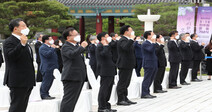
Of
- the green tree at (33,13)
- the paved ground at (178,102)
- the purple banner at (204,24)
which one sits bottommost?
the paved ground at (178,102)

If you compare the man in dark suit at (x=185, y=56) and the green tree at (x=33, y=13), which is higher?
the green tree at (x=33, y=13)

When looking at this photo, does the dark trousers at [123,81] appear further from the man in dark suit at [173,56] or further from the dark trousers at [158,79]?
the man in dark suit at [173,56]

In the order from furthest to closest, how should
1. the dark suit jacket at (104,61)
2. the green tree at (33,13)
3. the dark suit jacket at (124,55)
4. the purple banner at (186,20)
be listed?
1. the green tree at (33,13)
2. the purple banner at (186,20)
3. the dark suit jacket at (124,55)
4. the dark suit jacket at (104,61)

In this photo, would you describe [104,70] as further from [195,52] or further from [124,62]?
[195,52]

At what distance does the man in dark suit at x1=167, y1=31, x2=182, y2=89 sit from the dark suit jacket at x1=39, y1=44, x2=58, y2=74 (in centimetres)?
369

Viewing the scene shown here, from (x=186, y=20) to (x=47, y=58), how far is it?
21.9 ft

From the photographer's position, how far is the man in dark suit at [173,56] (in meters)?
11.3

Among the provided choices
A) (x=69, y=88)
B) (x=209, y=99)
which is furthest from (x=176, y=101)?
(x=69, y=88)

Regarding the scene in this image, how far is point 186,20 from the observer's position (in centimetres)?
1431

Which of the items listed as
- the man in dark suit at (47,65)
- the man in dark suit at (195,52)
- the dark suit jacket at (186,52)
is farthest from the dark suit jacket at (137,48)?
the man in dark suit at (47,65)

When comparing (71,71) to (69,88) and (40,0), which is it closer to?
(69,88)

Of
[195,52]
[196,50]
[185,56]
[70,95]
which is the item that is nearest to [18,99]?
[70,95]

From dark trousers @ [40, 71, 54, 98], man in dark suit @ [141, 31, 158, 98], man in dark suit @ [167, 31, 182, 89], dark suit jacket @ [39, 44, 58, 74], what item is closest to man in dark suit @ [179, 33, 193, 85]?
man in dark suit @ [167, 31, 182, 89]

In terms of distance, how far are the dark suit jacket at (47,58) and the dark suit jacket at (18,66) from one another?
3.88 m
